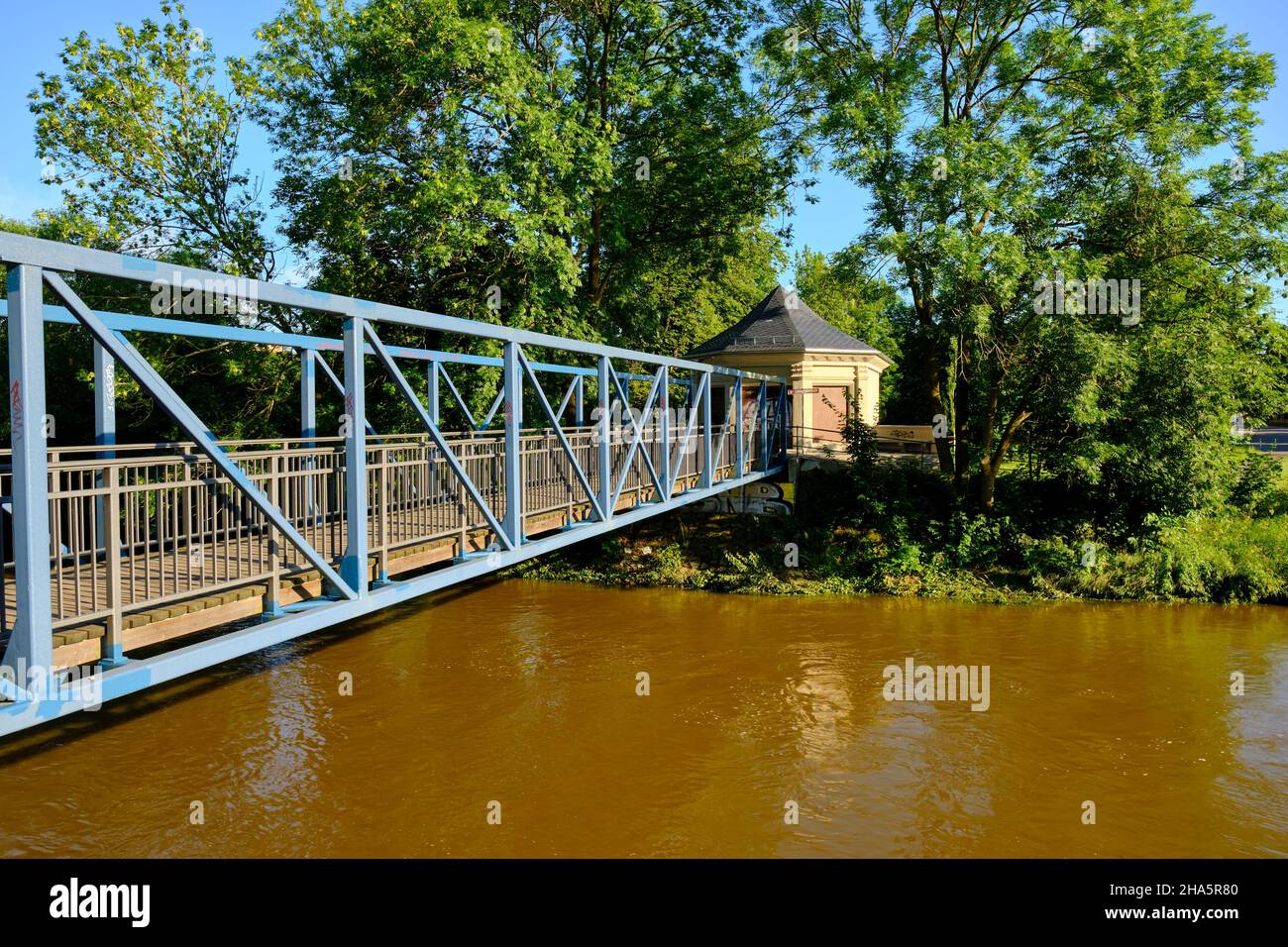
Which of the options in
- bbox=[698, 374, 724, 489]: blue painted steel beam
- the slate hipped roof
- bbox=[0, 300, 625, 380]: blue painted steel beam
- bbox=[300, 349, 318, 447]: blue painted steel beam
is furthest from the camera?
the slate hipped roof

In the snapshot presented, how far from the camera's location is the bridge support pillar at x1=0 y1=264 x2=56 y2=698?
4.70m

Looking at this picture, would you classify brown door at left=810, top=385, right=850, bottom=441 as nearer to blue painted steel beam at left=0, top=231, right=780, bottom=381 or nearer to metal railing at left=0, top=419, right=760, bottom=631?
metal railing at left=0, top=419, right=760, bottom=631

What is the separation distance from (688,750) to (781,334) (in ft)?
60.5

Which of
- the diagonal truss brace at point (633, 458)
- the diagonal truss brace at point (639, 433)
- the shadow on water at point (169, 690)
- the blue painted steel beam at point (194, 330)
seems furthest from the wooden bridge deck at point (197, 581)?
the diagonal truss brace at point (639, 433)

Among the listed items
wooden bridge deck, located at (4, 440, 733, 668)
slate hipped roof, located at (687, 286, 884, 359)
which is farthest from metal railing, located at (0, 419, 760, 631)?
slate hipped roof, located at (687, 286, 884, 359)

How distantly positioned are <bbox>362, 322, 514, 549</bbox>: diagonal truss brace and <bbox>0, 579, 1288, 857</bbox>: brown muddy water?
3.29 metres

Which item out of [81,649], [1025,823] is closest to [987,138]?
[1025,823]

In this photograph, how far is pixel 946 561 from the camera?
21.7 meters

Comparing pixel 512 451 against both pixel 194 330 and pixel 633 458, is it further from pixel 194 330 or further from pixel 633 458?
pixel 633 458

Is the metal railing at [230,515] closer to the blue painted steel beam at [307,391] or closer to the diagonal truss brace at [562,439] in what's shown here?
the diagonal truss brace at [562,439]

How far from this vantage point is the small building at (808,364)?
90.8 feet

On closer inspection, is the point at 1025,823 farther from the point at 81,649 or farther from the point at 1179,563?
the point at 1179,563

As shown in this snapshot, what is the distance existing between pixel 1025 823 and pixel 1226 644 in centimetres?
938

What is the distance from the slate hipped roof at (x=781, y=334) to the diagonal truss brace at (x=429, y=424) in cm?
1935
